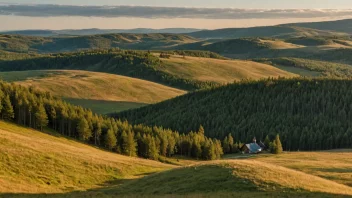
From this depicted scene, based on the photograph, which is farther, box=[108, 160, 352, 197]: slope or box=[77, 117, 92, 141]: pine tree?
box=[77, 117, 92, 141]: pine tree

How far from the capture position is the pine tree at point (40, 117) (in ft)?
352

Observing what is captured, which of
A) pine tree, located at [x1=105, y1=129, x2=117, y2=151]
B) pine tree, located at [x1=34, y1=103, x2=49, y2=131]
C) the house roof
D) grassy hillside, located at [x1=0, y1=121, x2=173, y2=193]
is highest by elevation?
grassy hillside, located at [x1=0, y1=121, x2=173, y2=193]

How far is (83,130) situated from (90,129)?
9.37 ft

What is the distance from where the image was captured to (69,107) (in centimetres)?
12325

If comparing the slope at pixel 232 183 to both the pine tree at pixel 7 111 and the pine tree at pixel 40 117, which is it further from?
the pine tree at pixel 7 111

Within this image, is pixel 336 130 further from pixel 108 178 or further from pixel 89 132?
pixel 108 178

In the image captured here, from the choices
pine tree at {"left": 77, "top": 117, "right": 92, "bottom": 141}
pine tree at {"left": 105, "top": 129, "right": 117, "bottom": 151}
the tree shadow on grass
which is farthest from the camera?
pine tree at {"left": 77, "top": 117, "right": 92, "bottom": 141}

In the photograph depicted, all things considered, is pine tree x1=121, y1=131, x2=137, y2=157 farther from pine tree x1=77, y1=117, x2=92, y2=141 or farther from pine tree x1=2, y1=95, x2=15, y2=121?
pine tree x1=2, y1=95, x2=15, y2=121

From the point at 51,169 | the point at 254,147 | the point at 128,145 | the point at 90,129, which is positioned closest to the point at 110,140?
the point at 128,145

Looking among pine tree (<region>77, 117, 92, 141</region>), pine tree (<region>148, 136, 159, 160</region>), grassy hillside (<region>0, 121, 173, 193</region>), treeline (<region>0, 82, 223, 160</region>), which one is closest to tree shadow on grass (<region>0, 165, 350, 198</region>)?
grassy hillside (<region>0, 121, 173, 193</region>)

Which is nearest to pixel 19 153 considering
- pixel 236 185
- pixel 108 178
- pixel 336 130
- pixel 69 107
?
pixel 108 178

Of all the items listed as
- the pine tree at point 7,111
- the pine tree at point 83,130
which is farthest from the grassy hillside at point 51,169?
the pine tree at point 83,130

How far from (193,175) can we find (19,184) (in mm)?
21154

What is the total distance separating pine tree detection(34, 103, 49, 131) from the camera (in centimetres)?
10744
